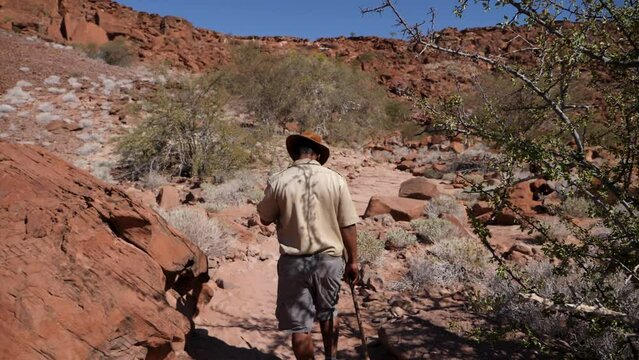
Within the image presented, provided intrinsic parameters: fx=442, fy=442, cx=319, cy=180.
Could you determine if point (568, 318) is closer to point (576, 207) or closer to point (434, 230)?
point (434, 230)

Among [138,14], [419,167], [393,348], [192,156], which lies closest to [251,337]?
[393,348]

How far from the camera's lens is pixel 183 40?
3759 centimetres

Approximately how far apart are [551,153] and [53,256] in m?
2.85

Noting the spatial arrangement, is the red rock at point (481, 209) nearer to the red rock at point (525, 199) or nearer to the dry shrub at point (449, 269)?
the red rock at point (525, 199)

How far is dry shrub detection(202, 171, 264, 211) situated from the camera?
25.1 ft

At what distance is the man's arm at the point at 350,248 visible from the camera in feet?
9.77

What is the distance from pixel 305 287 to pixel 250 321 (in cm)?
160

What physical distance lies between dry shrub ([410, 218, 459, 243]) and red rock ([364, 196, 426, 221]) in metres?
0.62

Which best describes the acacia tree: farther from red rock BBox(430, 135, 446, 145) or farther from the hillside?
red rock BBox(430, 135, 446, 145)

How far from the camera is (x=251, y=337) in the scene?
3.99 meters

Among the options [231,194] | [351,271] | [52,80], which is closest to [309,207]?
[351,271]

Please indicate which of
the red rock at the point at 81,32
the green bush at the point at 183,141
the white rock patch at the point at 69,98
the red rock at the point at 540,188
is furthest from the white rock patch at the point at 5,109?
the red rock at the point at 81,32

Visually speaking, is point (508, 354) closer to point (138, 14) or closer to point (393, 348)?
point (393, 348)

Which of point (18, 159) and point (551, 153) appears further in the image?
point (18, 159)
